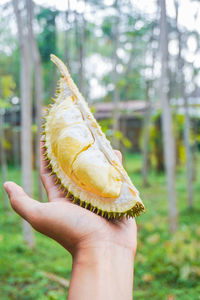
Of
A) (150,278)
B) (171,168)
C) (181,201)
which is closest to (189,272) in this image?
(150,278)

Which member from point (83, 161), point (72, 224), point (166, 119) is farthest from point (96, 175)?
point (166, 119)

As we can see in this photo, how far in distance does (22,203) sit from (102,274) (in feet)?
1.07

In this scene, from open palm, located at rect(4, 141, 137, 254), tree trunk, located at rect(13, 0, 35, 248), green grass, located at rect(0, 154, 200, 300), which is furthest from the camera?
tree trunk, located at rect(13, 0, 35, 248)

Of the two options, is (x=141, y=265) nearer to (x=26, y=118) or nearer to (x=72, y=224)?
(x=26, y=118)

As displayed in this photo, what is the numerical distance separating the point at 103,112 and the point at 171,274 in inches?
405

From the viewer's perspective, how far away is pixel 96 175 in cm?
95

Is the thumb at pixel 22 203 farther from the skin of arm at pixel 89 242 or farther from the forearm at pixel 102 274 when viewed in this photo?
the forearm at pixel 102 274

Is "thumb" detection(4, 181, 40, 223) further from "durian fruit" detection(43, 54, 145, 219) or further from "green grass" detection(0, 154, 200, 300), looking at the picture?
"green grass" detection(0, 154, 200, 300)

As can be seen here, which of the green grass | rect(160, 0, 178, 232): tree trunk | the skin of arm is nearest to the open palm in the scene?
the skin of arm

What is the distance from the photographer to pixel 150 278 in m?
2.31

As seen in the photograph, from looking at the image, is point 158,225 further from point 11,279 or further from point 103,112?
point 103,112

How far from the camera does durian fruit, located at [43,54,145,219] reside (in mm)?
943

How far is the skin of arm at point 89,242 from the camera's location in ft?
2.47

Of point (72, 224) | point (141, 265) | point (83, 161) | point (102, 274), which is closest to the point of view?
point (102, 274)
